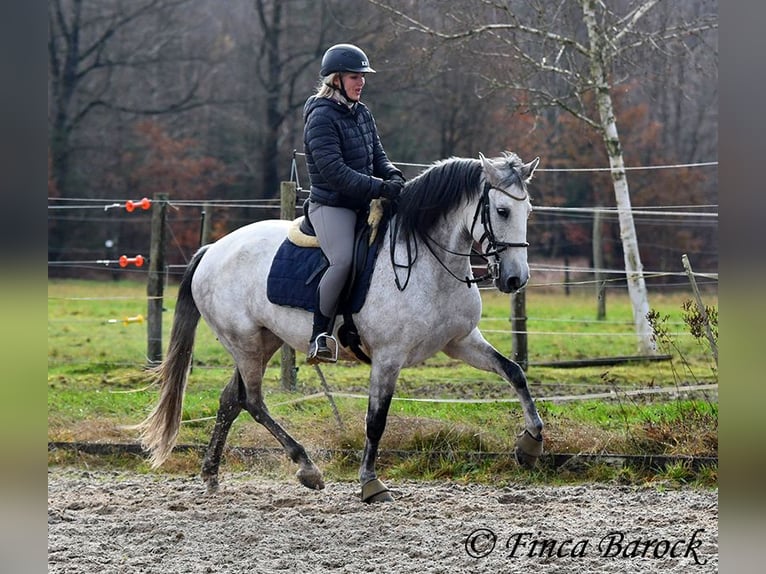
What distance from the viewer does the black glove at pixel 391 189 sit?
18.6ft

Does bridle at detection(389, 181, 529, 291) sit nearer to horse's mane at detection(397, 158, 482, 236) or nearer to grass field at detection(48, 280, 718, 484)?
horse's mane at detection(397, 158, 482, 236)

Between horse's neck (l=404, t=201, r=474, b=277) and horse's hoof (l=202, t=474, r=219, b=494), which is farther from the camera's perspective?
horse's hoof (l=202, t=474, r=219, b=494)

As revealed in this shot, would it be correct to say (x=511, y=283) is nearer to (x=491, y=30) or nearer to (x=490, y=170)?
(x=490, y=170)

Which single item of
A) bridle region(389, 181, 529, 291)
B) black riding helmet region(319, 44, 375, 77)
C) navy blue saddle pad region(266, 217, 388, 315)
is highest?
black riding helmet region(319, 44, 375, 77)

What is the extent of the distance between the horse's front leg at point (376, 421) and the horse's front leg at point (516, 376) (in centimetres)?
45

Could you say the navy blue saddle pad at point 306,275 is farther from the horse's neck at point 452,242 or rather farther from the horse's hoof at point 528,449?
the horse's hoof at point 528,449

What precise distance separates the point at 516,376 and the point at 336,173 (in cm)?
160

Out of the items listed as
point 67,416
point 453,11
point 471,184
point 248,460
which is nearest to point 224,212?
point 453,11

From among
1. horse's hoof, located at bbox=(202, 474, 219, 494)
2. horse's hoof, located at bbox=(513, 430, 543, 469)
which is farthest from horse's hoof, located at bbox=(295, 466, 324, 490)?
horse's hoof, located at bbox=(513, 430, 543, 469)

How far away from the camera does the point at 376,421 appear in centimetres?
570

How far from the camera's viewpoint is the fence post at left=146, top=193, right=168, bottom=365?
9.81 m

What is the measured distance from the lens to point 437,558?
461cm
